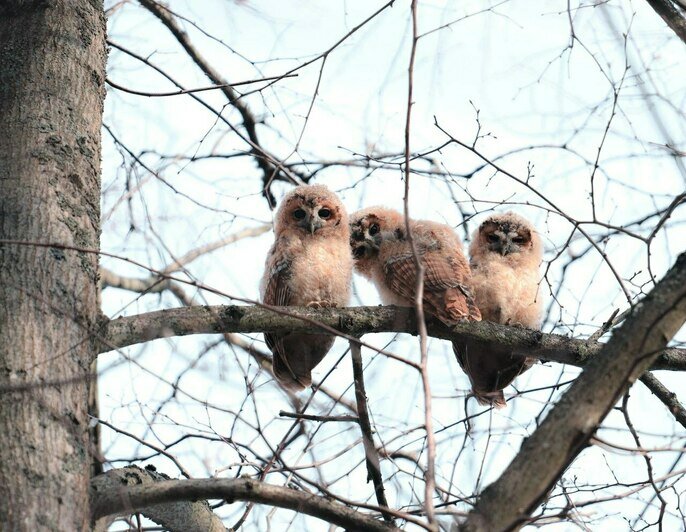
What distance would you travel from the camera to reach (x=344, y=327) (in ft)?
13.3

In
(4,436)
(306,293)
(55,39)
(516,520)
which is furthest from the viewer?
(306,293)

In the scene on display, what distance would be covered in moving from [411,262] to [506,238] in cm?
72

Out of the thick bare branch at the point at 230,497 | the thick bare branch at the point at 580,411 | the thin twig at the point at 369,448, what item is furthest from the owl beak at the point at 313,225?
the thick bare branch at the point at 580,411

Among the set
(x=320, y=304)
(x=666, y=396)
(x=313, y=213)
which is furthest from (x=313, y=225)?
(x=666, y=396)

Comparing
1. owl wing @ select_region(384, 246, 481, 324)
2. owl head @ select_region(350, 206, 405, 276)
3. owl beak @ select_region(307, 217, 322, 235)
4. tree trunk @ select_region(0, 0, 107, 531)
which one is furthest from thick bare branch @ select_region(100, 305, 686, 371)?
owl head @ select_region(350, 206, 405, 276)

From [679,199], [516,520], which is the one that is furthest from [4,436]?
[679,199]

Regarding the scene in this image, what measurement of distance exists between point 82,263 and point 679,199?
227cm

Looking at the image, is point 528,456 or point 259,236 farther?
point 259,236

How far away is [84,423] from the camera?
3053mm

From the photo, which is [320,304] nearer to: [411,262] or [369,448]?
[411,262]

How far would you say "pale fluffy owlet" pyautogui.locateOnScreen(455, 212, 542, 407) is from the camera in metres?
5.29

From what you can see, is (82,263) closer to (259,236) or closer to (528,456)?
(528,456)

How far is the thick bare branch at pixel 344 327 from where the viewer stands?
11.3 ft

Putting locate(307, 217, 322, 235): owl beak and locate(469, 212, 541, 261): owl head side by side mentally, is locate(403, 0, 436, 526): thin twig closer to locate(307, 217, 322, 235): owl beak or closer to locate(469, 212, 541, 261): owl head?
locate(307, 217, 322, 235): owl beak
